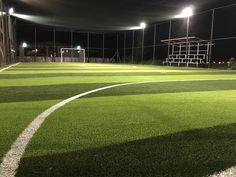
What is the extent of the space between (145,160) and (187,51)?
2393cm

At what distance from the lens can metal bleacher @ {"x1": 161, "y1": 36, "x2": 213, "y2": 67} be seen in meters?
22.7

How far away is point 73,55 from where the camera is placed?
129 ft

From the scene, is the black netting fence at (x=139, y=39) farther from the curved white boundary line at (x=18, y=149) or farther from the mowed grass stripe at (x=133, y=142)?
the curved white boundary line at (x=18, y=149)

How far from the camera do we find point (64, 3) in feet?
63.8

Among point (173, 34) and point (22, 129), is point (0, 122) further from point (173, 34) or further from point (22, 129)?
point (173, 34)

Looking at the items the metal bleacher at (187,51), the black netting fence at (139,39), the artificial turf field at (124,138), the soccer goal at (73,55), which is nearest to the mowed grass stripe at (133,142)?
the artificial turf field at (124,138)

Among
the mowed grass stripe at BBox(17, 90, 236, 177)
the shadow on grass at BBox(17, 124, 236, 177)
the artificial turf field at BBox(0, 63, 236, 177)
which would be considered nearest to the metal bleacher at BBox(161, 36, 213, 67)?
the artificial turf field at BBox(0, 63, 236, 177)

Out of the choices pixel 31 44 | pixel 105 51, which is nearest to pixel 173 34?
pixel 105 51

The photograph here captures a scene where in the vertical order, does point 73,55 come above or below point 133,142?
above

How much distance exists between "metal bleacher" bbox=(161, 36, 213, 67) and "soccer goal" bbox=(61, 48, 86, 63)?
47.3 feet

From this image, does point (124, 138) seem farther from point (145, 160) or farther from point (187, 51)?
point (187, 51)

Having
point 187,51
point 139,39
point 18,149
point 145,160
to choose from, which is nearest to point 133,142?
point 145,160

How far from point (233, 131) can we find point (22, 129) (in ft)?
6.55

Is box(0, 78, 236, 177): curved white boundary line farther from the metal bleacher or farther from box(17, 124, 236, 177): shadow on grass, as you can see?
the metal bleacher
